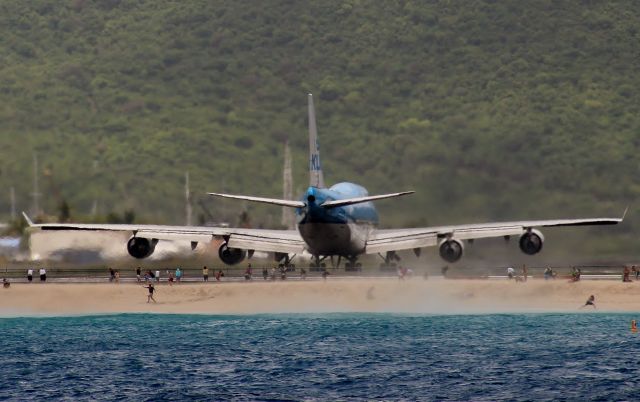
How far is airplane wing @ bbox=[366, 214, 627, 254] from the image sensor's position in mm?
103375

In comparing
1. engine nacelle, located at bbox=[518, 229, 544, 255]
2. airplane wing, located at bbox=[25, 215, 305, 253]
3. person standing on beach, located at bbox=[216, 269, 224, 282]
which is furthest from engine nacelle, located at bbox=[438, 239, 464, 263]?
person standing on beach, located at bbox=[216, 269, 224, 282]

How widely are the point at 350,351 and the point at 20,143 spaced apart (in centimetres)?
11352

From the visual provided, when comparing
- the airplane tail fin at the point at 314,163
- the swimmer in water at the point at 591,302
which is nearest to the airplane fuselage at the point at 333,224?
the airplane tail fin at the point at 314,163

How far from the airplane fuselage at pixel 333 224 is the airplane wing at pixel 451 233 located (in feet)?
5.01

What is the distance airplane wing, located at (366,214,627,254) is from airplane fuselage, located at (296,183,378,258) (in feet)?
5.01

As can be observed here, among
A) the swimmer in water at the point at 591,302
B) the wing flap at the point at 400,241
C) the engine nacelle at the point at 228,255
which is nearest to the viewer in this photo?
the wing flap at the point at 400,241

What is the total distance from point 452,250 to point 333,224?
8780 mm

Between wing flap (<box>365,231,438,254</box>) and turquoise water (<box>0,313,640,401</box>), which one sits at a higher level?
wing flap (<box>365,231,438,254</box>)

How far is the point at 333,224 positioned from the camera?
104812 mm

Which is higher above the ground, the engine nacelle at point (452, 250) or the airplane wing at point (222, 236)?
the airplane wing at point (222, 236)

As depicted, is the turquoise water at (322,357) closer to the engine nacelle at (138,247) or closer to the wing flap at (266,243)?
the engine nacelle at (138,247)

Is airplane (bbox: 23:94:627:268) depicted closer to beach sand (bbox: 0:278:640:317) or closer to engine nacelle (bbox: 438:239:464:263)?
engine nacelle (bbox: 438:239:464:263)

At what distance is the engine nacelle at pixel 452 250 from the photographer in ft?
342

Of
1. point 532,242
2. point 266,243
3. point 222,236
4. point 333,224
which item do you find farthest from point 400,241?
point 222,236
